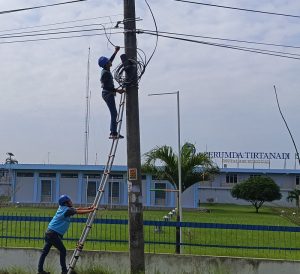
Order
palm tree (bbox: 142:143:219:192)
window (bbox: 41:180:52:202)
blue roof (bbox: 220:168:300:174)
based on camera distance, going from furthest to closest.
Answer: blue roof (bbox: 220:168:300:174) < window (bbox: 41:180:52:202) < palm tree (bbox: 142:143:219:192)

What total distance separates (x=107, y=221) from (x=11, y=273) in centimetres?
238

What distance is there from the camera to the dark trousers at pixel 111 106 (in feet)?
33.3

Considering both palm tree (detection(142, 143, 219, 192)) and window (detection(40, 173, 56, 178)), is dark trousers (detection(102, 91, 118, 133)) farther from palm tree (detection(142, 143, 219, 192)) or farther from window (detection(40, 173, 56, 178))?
window (detection(40, 173, 56, 178))

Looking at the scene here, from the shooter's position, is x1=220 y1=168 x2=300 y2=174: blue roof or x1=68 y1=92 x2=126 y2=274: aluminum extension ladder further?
x1=220 y1=168 x2=300 y2=174: blue roof

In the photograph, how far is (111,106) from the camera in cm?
1020

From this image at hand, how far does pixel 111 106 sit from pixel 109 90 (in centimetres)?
30

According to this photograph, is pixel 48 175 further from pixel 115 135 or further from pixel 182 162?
pixel 115 135

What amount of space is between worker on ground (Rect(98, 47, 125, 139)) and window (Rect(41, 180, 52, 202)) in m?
45.3

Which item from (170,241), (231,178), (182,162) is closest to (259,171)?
(231,178)

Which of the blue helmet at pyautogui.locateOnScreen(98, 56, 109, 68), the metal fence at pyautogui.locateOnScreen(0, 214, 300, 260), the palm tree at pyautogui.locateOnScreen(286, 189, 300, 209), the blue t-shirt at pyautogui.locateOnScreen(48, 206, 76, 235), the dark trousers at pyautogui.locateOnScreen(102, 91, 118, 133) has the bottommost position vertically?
the metal fence at pyautogui.locateOnScreen(0, 214, 300, 260)

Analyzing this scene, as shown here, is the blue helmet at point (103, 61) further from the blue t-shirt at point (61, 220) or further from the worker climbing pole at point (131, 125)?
the blue t-shirt at point (61, 220)

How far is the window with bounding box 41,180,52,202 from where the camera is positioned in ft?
178

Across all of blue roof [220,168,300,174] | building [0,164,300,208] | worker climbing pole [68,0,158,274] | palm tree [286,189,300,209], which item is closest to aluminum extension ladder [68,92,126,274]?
worker climbing pole [68,0,158,274]

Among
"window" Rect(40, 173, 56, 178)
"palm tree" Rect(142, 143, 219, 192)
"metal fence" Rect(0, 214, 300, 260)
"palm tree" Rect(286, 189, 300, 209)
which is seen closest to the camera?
"metal fence" Rect(0, 214, 300, 260)
